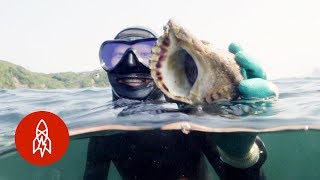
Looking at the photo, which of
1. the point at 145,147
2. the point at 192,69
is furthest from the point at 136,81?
the point at 192,69

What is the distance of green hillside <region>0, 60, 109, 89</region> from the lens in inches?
818

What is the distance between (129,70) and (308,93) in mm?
5026

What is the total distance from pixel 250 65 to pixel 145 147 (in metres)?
2.27

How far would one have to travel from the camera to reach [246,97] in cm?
361

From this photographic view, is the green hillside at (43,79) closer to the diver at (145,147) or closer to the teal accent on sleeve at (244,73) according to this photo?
the diver at (145,147)

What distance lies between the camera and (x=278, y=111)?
5562 millimetres

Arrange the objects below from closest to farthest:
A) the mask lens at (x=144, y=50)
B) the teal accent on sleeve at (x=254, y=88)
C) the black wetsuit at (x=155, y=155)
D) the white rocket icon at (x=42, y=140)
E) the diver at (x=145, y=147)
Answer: the teal accent on sleeve at (x=254, y=88) → the white rocket icon at (x=42, y=140) → the diver at (x=145, y=147) → the black wetsuit at (x=155, y=155) → the mask lens at (x=144, y=50)

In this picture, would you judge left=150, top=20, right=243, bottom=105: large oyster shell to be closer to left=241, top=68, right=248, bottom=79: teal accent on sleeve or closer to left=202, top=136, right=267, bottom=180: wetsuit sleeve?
left=241, top=68, right=248, bottom=79: teal accent on sleeve

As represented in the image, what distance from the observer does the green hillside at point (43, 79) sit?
68.1 feet

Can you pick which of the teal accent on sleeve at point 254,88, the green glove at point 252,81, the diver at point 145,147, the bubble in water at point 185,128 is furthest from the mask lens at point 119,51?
the teal accent on sleeve at point 254,88

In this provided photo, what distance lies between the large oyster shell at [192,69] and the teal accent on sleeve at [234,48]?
11.9 inches

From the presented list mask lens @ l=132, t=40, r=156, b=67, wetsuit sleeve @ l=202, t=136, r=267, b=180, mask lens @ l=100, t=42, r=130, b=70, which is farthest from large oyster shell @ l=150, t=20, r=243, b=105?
mask lens @ l=100, t=42, r=130, b=70

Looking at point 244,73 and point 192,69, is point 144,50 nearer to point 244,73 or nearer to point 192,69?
point 192,69

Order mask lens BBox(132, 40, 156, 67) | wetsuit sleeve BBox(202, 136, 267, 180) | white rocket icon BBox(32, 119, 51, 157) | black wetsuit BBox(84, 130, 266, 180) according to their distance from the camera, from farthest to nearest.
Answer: mask lens BBox(132, 40, 156, 67) → black wetsuit BBox(84, 130, 266, 180) → wetsuit sleeve BBox(202, 136, 267, 180) → white rocket icon BBox(32, 119, 51, 157)
